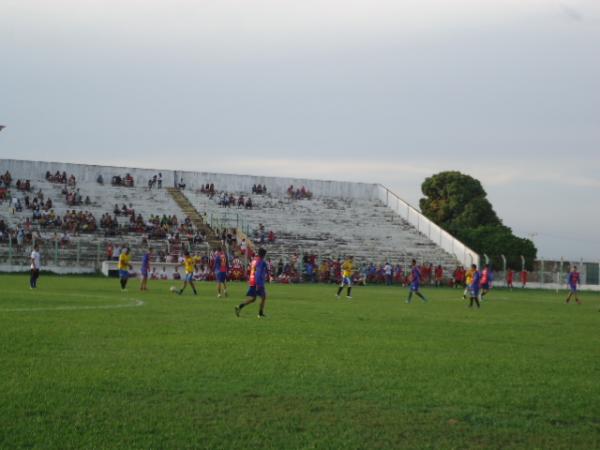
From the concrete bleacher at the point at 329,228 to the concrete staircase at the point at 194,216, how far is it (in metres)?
0.72

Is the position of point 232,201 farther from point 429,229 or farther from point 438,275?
point 438,275

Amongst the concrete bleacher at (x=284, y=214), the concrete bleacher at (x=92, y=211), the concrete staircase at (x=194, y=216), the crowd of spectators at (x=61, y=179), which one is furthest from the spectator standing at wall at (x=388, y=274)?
the crowd of spectators at (x=61, y=179)

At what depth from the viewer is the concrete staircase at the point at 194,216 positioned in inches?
2420

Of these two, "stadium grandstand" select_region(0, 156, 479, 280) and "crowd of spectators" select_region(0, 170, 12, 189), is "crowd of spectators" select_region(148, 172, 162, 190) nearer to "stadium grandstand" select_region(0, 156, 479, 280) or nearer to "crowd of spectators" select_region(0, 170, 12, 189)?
"stadium grandstand" select_region(0, 156, 479, 280)

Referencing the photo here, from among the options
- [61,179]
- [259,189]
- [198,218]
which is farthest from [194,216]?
[259,189]

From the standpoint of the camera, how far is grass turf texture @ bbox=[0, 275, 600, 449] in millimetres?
8453

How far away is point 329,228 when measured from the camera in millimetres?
69938

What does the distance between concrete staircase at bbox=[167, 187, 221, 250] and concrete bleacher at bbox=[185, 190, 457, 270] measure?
722mm

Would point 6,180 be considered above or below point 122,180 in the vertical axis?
below

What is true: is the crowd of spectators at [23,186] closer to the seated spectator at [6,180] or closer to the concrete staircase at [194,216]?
the seated spectator at [6,180]

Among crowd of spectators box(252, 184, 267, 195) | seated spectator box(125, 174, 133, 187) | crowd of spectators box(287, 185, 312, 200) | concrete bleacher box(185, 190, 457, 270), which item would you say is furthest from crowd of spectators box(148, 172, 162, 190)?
crowd of spectators box(287, 185, 312, 200)

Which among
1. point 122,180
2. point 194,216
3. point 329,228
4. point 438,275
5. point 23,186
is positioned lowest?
point 438,275

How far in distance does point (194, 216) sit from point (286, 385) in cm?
5576

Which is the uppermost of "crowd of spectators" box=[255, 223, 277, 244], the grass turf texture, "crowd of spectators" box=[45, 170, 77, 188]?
"crowd of spectators" box=[45, 170, 77, 188]
